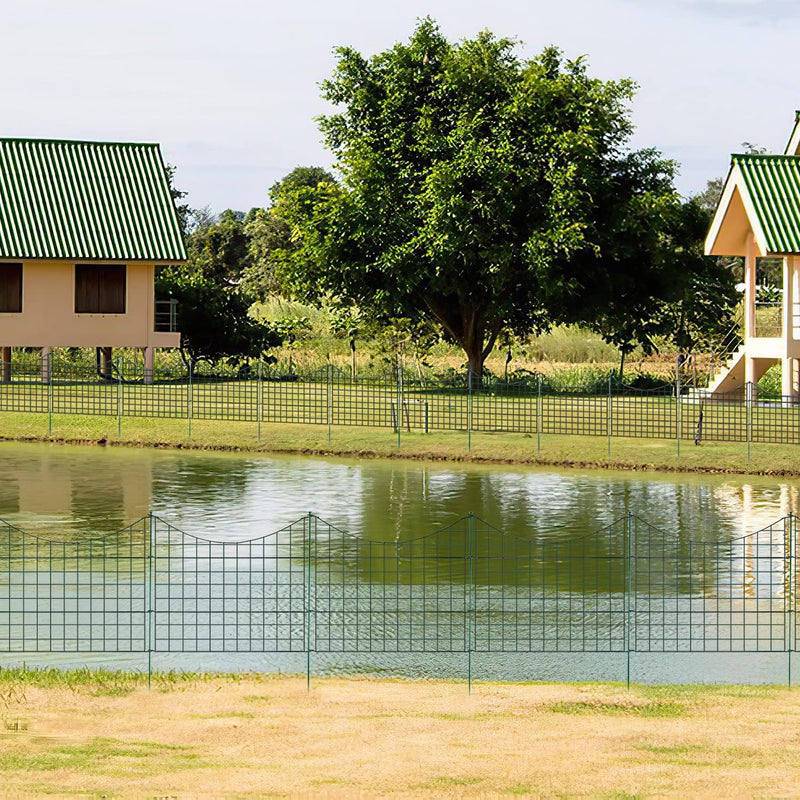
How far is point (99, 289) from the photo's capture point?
159ft

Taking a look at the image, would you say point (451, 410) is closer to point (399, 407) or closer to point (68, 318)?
point (399, 407)

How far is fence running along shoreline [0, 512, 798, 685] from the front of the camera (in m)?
14.0

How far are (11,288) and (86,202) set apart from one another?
3.70 m

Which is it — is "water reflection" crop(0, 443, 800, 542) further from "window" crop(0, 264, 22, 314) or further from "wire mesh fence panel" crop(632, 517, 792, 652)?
"window" crop(0, 264, 22, 314)

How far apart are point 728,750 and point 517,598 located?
551cm

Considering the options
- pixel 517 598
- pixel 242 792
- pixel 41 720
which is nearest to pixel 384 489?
pixel 517 598

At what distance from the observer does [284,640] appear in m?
14.1

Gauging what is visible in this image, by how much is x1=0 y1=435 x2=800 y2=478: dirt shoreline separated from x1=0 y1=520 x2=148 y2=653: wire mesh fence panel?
39.8ft

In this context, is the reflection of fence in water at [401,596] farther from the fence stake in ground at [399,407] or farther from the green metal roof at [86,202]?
the green metal roof at [86,202]

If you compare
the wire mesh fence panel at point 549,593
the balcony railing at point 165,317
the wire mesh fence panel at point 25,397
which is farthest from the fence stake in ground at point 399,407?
the balcony railing at point 165,317

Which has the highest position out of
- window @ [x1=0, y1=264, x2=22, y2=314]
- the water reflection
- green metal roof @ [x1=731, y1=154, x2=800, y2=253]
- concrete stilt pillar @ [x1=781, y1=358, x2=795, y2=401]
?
green metal roof @ [x1=731, y1=154, x2=800, y2=253]

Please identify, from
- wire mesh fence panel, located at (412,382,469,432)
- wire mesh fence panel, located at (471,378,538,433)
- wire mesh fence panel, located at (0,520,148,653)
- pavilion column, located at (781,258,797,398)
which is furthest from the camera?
pavilion column, located at (781,258,797,398)

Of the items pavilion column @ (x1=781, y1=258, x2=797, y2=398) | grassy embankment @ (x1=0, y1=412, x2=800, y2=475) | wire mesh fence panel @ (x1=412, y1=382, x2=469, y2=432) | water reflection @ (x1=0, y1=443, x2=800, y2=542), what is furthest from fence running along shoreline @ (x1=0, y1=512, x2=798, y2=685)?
pavilion column @ (x1=781, y1=258, x2=797, y2=398)

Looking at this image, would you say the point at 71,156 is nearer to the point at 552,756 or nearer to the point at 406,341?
the point at 406,341
